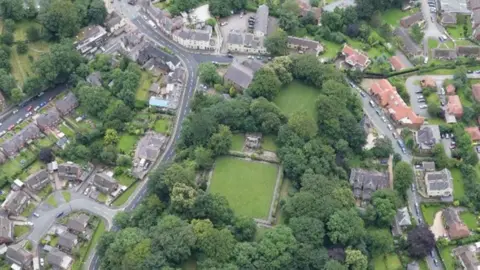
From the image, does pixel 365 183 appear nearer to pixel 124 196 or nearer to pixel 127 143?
pixel 124 196

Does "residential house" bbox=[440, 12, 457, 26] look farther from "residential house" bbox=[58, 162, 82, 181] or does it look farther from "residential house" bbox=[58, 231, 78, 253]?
"residential house" bbox=[58, 231, 78, 253]

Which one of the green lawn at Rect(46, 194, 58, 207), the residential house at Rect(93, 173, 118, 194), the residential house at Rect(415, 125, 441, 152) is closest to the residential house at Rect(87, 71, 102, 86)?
the residential house at Rect(93, 173, 118, 194)

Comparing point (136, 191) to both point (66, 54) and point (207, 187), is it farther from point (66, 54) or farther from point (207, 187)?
point (66, 54)

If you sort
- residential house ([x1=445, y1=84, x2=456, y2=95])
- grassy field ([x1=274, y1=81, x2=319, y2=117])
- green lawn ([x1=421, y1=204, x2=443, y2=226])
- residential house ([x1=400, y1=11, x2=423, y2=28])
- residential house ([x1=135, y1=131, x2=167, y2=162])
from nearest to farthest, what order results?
1. green lawn ([x1=421, y1=204, x2=443, y2=226])
2. residential house ([x1=135, y1=131, x2=167, y2=162])
3. grassy field ([x1=274, y1=81, x2=319, y2=117])
4. residential house ([x1=445, y1=84, x2=456, y2=95])
5. residential house ([x1=400, y1=11, x2=423, y2=28])

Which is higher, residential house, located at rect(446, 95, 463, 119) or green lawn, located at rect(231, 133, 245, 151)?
residential house, located at rect(446, 95, 463, 119)

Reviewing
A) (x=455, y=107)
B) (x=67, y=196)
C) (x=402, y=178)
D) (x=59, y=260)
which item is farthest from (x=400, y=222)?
(x=67, y=196)

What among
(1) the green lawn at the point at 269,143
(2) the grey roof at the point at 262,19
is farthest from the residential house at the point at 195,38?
(1) the green lawn at the point at 269,143

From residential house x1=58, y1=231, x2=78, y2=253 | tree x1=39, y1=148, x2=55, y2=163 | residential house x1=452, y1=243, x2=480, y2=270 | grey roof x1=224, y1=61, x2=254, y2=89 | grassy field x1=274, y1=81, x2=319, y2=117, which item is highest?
grey roof x1=224, y1=61, x2=254, y2=89
